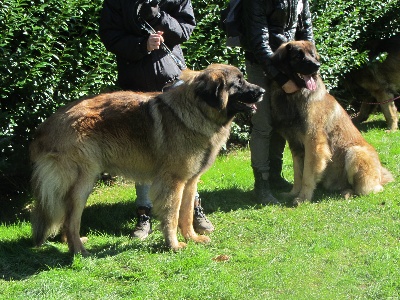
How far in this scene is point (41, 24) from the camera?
657 cm

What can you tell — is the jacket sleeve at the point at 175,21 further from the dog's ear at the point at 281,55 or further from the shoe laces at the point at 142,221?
the shoe laces at the point at 142,221

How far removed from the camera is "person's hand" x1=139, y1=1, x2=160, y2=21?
5.89 m

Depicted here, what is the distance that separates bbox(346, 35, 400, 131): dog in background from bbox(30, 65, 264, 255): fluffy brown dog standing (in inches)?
230

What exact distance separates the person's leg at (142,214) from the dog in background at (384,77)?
5828 millimetres

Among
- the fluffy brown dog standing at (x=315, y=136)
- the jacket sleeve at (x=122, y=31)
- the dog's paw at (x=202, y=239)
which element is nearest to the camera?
the jacket sleeve at (x=122, y=31)

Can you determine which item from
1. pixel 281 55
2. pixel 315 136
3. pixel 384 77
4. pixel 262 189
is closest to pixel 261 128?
pixel 315 136

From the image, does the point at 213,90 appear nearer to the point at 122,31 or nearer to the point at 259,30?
the point at 122,31

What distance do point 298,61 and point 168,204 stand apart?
88.6 inches

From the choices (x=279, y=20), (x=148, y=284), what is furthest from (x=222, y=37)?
(x=148, y=284)

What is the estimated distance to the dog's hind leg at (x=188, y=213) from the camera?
6.07m

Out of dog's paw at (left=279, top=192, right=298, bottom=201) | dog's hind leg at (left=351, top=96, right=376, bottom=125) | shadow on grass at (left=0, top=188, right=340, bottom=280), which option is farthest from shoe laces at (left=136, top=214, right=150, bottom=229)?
dog's hind leg at (left=351, top=96, right=376, bottom=125)

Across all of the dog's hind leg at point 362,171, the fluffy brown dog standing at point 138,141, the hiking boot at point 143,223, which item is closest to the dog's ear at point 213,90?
the fluffy brown dog standing at point 138,141

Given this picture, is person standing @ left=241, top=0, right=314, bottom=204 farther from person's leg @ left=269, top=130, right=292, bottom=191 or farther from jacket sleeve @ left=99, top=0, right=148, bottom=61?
jacket sleeve @ left=99, top=0, right=148, bottom=61

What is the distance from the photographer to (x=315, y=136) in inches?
282
